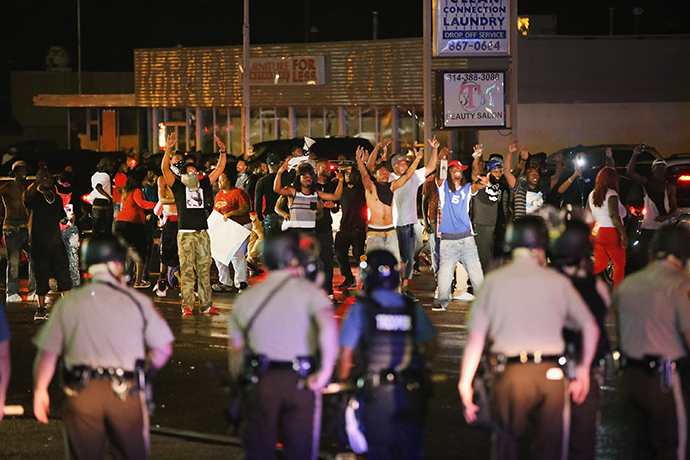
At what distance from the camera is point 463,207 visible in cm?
1276

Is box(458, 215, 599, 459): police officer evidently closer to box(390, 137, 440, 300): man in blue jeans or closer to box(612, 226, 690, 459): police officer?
box(612, 226, 690, 459): police officer

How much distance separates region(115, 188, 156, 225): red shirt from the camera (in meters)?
14.5

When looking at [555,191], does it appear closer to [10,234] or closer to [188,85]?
[10,234]

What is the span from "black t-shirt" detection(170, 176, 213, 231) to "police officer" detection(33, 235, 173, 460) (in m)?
7.20

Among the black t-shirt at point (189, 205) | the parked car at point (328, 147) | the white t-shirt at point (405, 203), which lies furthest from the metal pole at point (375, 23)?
the black t-shirt at point (189, 205)

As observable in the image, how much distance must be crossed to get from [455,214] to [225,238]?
3635mm

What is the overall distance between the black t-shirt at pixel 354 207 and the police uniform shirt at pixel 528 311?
907 cm

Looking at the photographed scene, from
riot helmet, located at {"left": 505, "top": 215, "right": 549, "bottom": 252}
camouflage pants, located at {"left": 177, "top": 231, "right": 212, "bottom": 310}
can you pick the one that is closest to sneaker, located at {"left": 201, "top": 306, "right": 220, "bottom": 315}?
camouflage pants, located at {"left": 177, "top": 231, "right": 212, "bottom": 310}

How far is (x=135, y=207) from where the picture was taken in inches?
577

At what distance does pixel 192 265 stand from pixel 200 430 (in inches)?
204

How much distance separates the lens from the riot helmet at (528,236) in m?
5.35

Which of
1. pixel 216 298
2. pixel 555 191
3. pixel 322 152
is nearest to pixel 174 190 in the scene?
pixel 216 298

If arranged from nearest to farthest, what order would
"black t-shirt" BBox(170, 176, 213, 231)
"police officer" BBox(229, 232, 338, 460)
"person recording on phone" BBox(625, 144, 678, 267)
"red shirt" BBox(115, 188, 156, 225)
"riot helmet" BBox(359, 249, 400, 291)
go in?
"police officer" BBox(229, 232, 338, 460) < "riot helmet" BBox(359, 249, 400, 291) < "black t-shirt" BBox(170, 176, 213, 231) < "person recording on phone" BBox(625, 144, 678, 267) < "red shirt" BBox(115, 188, 156, 225)

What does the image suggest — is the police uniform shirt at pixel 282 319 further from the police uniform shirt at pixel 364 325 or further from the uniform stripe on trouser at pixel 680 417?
the uniform stripe on trouser at pixel 680 417
